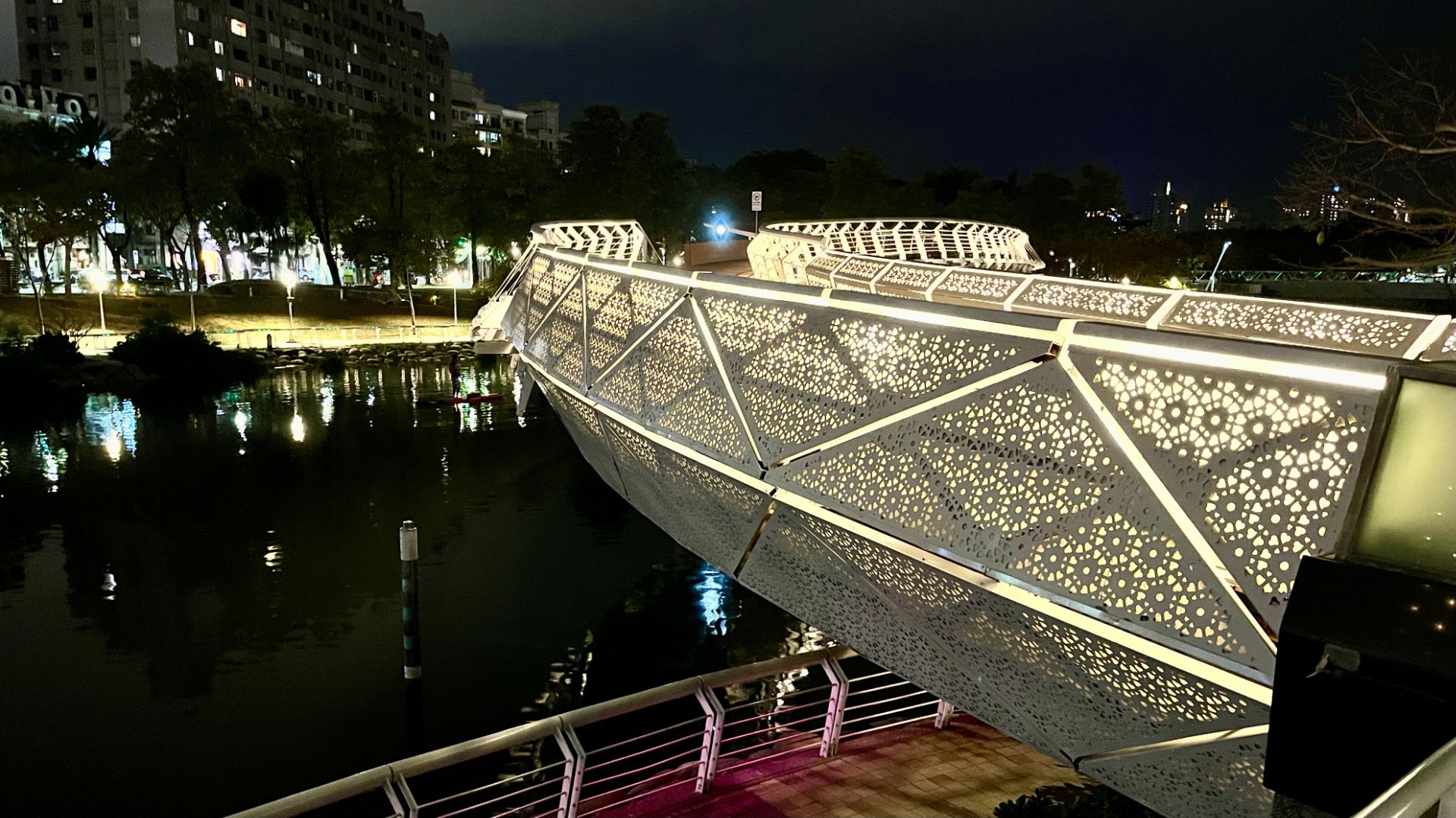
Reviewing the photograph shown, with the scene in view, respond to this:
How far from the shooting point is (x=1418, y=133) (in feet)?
36.3

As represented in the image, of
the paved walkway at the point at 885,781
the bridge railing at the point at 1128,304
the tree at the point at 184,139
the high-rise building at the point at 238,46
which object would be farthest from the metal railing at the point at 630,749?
the high-rise building at the point at 238,46

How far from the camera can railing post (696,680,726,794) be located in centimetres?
787

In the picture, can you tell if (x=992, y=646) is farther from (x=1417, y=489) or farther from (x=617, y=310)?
(x=617, y=310)

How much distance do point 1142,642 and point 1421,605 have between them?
1.25m

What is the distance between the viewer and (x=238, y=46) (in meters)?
103

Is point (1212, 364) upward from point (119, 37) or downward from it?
downward

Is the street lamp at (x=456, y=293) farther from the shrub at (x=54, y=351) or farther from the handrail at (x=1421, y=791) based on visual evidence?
the handrail at (x=1421, y=791)

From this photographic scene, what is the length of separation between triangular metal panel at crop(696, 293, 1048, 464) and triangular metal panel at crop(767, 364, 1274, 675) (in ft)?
0.47

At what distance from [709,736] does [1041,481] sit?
4626mm

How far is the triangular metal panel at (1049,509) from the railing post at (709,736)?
11.0 ft

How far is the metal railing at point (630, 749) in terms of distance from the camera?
6.64m

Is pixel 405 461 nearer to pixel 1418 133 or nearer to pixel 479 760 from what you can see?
pixel 479 760

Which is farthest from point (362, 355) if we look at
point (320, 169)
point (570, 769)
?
point (570, 769)

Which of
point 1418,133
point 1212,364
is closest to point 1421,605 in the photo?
point 1212,364
